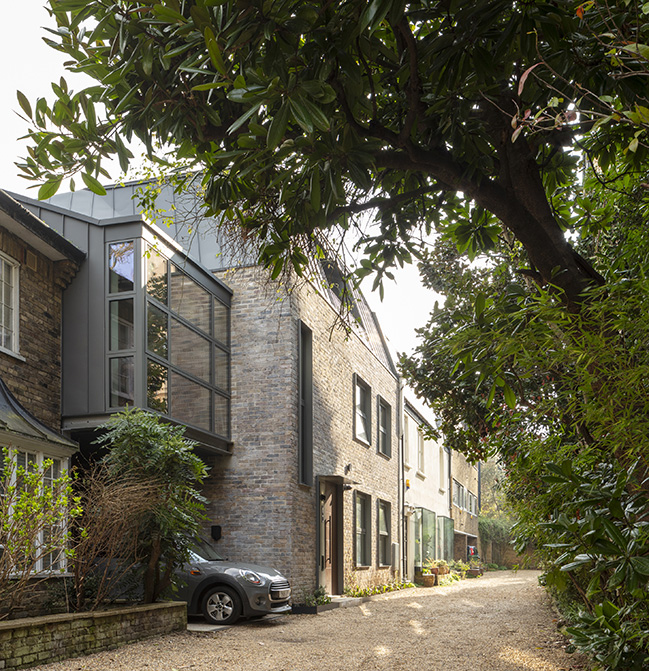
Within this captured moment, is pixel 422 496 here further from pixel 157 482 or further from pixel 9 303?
pixel 9 303

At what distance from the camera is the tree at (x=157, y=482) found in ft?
31.0

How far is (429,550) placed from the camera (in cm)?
2647

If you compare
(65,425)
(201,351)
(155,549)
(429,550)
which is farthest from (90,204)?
(429,550)

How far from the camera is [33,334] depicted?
423 inches

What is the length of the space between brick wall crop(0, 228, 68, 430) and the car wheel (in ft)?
11.1

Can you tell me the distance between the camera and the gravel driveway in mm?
7230

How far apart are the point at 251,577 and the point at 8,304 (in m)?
5.16

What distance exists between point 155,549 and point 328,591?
683 cm

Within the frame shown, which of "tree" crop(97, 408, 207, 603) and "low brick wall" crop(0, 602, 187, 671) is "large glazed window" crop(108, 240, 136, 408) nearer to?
"tree" crop(97, 408, 207, 603)

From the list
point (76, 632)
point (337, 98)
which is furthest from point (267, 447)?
point (337, 98)

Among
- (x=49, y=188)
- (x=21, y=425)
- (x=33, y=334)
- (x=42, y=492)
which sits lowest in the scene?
(x=42, y=492)

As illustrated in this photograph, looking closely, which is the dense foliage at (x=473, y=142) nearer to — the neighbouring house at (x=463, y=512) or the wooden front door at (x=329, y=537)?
the wooden front door at (x=329, y=537)

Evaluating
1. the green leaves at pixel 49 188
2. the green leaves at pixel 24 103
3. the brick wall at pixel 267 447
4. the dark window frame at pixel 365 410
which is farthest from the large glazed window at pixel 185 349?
the green leaves at pixel 24 103

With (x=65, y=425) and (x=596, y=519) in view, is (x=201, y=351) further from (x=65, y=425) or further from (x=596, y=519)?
(x=596, y=519)
